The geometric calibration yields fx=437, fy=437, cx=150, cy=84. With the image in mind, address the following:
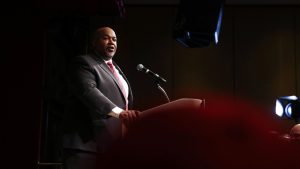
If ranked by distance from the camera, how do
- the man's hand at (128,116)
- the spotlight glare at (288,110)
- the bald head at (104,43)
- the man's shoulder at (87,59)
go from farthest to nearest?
the spotlight glare at (288,110) < the bald head at (104,43) < the man's shoulder at (87,59) < the man's hand at (128,116)

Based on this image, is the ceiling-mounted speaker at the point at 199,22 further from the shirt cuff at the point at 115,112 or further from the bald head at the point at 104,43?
the shirt cuff at the point at 115,112

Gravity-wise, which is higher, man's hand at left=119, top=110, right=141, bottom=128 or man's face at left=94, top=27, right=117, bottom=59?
man's face at left=94, top=27, right=117, bottom=59

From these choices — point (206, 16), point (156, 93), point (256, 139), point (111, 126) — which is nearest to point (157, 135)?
point (256, 139)

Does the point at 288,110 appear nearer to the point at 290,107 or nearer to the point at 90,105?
the point at 290,107

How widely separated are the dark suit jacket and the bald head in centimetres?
8

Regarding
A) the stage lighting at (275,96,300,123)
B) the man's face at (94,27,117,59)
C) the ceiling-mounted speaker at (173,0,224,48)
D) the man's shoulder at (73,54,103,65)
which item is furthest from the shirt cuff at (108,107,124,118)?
the stage lighting at (275,96,300,123)

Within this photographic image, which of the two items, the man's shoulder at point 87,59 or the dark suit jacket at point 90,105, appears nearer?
the dark suit jacket at point 90,105

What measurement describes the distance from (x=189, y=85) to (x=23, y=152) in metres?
3.72

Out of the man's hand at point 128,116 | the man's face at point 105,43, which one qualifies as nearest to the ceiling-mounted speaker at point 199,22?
the man's face at point 105,43

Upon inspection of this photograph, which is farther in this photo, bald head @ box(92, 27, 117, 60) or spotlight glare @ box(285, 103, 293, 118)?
spotlight glare @ box(285, 103, 293, 118)

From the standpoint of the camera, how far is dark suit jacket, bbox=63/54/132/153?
5.24 ft

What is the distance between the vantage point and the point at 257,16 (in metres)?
4.99

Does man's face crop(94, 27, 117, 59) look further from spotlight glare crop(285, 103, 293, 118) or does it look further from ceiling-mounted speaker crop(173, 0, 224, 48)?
spotlight glare crop(285, 103, 293, 118)

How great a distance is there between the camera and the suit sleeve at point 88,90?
1.61 m
